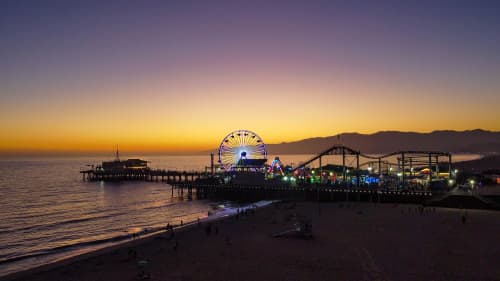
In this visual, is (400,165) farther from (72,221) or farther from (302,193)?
(72,221)

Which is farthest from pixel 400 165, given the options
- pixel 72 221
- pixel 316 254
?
pixel 72 221

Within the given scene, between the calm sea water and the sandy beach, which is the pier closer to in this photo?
the calm sea water

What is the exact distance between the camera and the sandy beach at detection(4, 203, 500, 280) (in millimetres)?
19656

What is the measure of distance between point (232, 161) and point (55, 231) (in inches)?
1771

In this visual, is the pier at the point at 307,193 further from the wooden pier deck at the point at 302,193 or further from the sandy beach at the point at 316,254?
the sandy beach at the point at 316,254

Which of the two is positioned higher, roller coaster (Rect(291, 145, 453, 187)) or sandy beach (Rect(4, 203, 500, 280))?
roller coaster (Rect(291, 145, 453, 187))

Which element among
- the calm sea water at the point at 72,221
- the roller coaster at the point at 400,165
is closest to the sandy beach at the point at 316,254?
the calm sea water at the point at 72,221

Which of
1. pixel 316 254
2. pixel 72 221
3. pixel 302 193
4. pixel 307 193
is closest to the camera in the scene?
pixel 316 254

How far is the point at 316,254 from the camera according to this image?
2309 centimetres

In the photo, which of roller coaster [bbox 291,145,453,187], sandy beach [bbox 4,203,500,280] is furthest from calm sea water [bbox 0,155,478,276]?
roller coaster [bbox 291,145,453,187]

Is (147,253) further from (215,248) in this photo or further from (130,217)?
(130,217)

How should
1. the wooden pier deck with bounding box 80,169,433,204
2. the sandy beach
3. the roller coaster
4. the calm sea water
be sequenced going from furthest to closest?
the roller coaster
the wooden pier deck with bounding box 80,169,433,204
the calm sea water
the sandy beach

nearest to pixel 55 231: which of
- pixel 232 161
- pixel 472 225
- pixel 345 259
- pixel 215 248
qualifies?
pixel 215 248

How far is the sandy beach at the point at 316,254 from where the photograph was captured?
19656 millimetres
